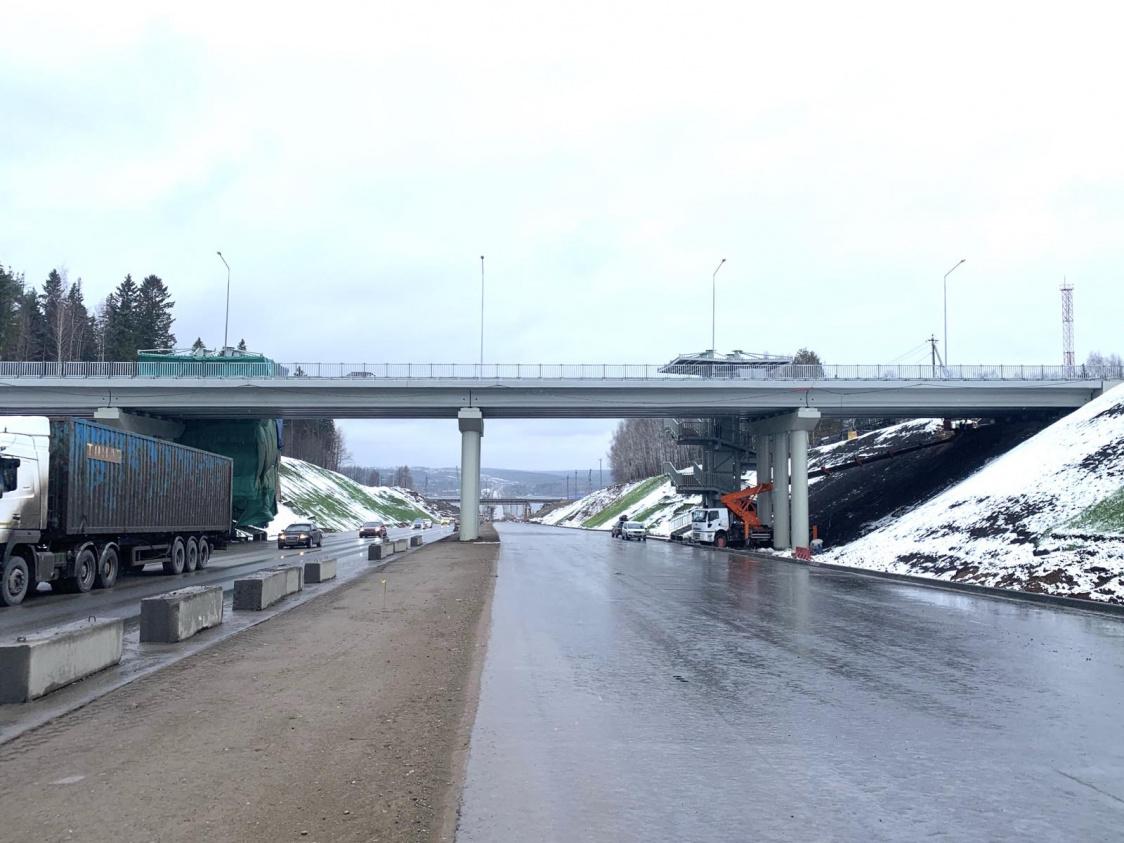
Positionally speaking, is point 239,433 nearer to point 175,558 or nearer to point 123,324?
point 175,558

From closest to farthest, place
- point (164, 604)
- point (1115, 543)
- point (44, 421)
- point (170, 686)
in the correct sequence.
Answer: point (170, 686), point (164, 604), point (44, 421), point (1115, 543)

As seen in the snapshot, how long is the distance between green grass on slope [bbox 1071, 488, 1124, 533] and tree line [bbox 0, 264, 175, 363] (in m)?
88.6

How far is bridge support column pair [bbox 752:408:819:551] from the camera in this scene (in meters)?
43.7

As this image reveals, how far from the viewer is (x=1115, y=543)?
74.4 ft

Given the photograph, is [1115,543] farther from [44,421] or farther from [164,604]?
[44,421]

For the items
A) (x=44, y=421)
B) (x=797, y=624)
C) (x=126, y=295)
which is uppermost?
(x=126, y=295)

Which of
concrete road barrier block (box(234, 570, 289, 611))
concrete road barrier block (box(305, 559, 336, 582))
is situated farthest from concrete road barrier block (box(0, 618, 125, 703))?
concrete road barrier block (box(305, 559, 336, 582))

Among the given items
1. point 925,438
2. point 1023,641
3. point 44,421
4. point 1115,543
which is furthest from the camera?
point 925,438

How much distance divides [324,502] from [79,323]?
34.3m

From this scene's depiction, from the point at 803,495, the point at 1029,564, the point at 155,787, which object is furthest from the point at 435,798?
the point at 803,495

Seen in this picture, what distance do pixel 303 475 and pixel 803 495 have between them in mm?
82618

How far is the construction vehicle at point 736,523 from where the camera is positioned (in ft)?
156

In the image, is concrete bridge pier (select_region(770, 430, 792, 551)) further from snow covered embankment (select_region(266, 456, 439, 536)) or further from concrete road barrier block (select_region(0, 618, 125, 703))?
snow covered embankment (select_region(266, 456, 439, 536))

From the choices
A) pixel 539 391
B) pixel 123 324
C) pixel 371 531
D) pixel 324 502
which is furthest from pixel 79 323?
pixel 539 391
